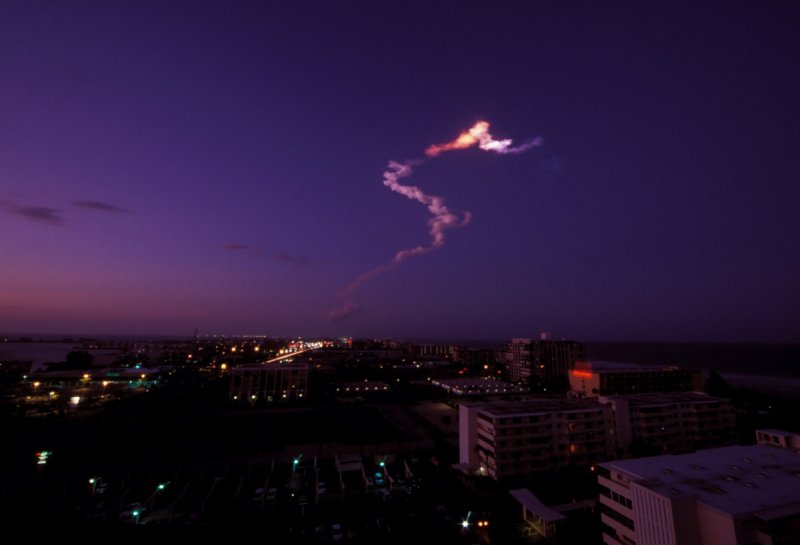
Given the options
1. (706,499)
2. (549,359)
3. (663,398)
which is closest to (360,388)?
(549,359)

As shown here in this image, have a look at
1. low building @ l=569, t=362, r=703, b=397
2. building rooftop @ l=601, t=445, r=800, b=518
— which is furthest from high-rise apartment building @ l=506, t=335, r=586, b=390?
building rooftop @ l=601, t=445, r=800, b=518

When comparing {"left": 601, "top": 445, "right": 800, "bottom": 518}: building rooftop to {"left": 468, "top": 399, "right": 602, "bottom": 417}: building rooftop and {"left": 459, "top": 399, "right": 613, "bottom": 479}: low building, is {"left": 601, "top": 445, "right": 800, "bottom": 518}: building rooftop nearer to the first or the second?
{"left": 459, "top": 399, "right": 613, "bottom": 479}: low building

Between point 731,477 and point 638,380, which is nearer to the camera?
point 731,477

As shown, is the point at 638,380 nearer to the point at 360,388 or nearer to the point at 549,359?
the point at 549,359

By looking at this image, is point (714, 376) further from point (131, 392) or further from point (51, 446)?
point (131, 392)

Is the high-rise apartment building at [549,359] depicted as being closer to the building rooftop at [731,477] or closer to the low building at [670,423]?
the low building at [670,423]

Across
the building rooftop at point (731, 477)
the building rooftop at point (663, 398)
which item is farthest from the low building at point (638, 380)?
the building rooftop at point (731, 477)
